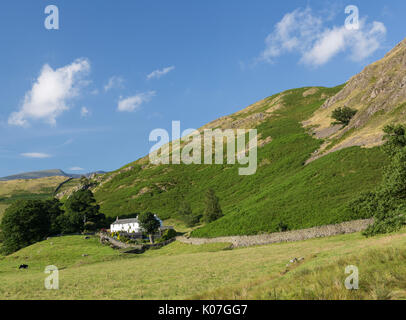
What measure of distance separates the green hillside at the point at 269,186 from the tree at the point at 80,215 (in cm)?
2226

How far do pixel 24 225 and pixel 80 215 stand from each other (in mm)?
17470

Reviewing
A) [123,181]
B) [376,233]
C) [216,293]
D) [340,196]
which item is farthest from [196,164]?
[216,293]

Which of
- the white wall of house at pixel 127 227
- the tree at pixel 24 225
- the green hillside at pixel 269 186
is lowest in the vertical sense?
the white wall of house at pixel 127 227

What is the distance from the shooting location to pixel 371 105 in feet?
303

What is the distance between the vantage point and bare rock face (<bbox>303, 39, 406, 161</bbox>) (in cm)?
7812

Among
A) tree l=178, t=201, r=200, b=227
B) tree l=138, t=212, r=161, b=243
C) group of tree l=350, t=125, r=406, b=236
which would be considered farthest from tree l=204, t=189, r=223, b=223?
group of tree l=350, t=125, r=406, b=236

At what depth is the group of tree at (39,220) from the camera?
83.6 meters

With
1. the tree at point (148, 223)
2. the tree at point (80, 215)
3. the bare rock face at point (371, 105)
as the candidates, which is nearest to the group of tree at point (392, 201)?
the bare rock face at point (371, 105)

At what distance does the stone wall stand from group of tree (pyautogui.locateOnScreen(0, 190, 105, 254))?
5865cm

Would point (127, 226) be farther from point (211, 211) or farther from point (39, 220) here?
point (211, 211)

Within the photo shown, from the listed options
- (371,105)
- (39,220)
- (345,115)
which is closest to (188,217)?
(39,220)

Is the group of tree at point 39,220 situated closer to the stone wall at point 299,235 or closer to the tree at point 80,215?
the tree at point 80,215
